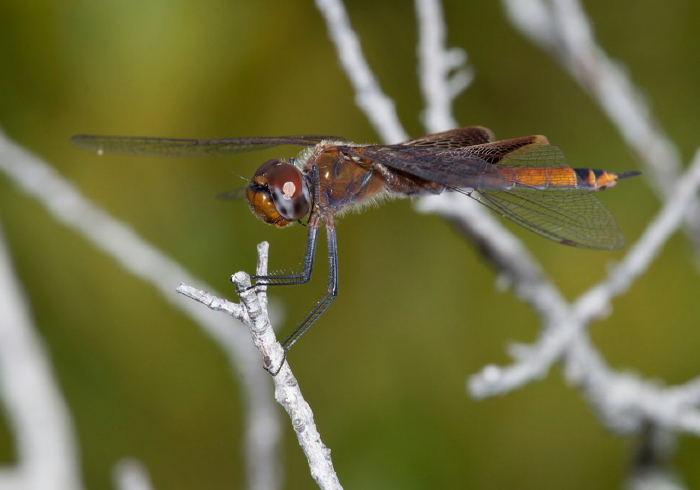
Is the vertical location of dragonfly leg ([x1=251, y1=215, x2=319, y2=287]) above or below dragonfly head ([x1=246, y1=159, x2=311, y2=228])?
below

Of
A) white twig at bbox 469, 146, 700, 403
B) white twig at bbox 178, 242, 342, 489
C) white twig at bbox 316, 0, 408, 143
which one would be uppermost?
white twig at bbox 316, 0, 408, 143

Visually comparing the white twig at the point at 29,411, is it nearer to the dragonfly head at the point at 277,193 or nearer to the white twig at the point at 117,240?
the white twig at the point at 117,240

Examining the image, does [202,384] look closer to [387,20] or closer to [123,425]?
[123,425]

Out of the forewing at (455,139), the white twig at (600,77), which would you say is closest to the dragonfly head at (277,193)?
the forewing at (455,139)

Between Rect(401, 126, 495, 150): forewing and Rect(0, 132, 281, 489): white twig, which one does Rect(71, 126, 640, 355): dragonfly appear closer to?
Rect(401, 126, 495, 150): forewing

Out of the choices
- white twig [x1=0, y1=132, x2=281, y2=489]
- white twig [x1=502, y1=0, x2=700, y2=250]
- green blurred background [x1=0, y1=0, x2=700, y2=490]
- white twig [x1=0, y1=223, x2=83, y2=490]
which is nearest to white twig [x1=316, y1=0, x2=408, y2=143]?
white twig [x1=502, y1=0, x2=700, y2=250]

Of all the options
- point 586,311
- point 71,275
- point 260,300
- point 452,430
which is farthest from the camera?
point 71,275

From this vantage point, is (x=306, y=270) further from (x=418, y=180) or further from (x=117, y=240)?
(x=117, y=240)

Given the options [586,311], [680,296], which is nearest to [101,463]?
[586,311]
